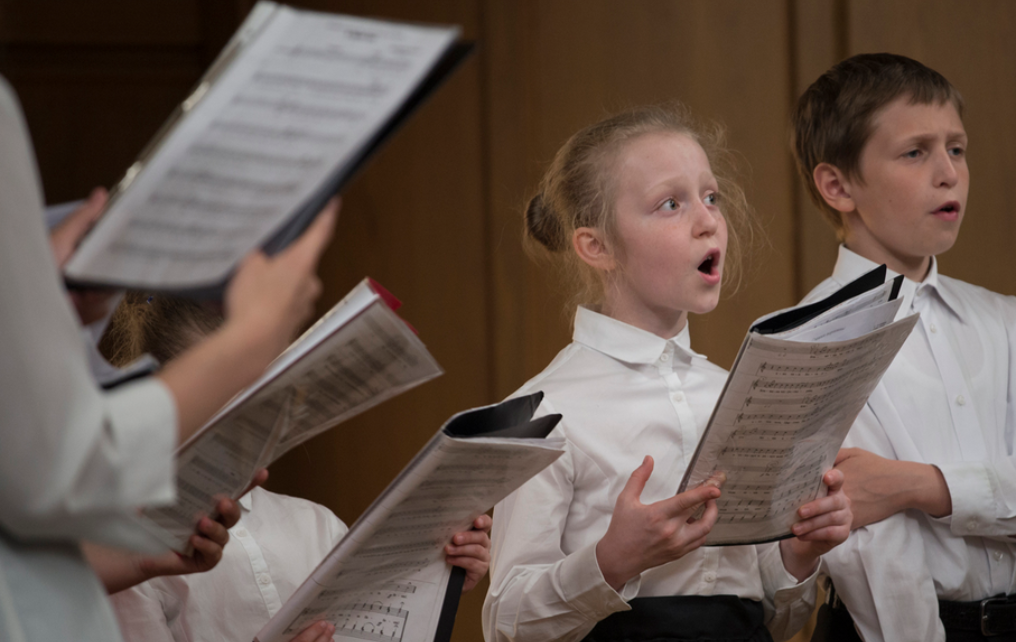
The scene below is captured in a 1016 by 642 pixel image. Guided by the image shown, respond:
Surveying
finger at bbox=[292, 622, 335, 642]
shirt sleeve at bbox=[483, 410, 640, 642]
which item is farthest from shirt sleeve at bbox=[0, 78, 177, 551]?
shirt sleeve at bbox=[483, 410, 640, 642]

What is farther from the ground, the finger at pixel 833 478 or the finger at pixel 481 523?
the finger at pixel 833 478

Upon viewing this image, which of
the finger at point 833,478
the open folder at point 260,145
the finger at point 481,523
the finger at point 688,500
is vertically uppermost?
the open folder at point 260,145

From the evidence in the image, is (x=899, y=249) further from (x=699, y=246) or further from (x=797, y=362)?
(x=797, y=362)

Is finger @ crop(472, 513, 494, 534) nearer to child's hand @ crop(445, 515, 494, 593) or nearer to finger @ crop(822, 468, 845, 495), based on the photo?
child's hand @ crop(445, 515, 494, 593)

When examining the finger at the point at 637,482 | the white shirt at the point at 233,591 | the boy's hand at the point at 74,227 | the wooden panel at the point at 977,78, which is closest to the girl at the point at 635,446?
the finger at the point at 637,482

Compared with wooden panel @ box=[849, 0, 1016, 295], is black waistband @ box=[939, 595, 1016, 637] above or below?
below

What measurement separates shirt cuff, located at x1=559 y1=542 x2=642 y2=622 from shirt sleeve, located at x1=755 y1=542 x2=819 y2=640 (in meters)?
0.29

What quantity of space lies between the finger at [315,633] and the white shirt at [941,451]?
84 centimetres

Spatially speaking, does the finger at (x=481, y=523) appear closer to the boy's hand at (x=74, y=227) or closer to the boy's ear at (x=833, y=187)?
the boy's hand at (x=74, y=227)

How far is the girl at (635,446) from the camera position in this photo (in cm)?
140

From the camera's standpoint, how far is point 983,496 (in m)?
1.61

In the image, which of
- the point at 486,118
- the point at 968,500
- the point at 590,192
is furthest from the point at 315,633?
the point at 486,118

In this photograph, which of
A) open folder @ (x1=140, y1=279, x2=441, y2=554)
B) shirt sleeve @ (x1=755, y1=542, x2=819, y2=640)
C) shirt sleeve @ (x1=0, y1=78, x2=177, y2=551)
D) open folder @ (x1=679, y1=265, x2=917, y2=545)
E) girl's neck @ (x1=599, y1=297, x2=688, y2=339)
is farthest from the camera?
girl's neck @ (x1=599, y1=297, x2=688, y2=339)

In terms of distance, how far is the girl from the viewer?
4.60ft
